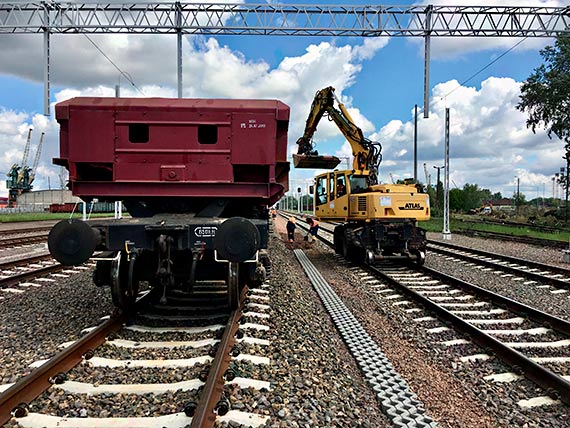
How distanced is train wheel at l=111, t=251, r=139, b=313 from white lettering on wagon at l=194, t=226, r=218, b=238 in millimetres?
808

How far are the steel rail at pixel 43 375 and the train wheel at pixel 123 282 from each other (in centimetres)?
60

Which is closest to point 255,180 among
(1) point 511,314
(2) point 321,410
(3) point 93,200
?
(3) point 93,200

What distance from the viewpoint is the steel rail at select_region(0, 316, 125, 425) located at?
307 centimetres

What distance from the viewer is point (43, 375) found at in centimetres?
351

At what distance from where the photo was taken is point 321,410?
330 cm

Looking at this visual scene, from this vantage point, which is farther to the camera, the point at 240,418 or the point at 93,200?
the point at 93,200

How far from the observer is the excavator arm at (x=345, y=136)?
43.9ft

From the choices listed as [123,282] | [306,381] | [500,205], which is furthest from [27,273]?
[500,205]

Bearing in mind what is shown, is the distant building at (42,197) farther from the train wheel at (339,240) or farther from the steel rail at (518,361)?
the steel rail at (518,361)

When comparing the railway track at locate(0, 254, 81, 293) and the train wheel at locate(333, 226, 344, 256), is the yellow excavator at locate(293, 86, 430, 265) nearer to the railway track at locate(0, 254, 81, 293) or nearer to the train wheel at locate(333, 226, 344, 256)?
the train wheel at locate(333, 226, 344, 256)

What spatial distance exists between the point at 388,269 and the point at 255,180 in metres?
6.34

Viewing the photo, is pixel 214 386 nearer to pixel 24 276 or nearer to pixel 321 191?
pixel 24 276

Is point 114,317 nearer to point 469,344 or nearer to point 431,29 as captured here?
point 469,344

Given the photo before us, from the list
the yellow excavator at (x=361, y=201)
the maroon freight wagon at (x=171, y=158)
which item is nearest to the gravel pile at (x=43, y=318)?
the maroon freight wagon at (x=171, y=158)
